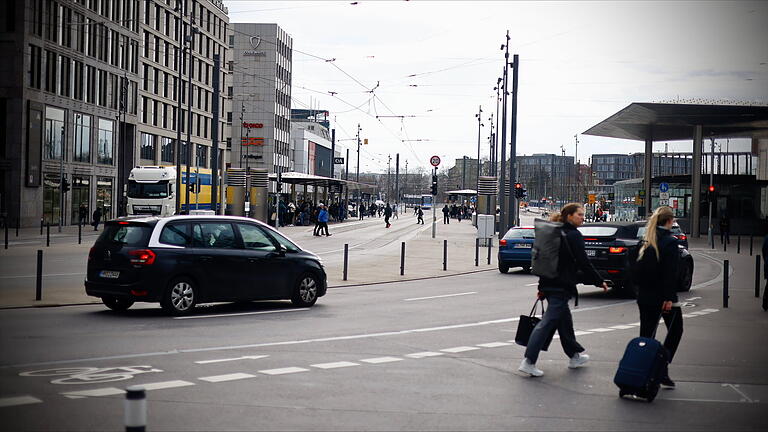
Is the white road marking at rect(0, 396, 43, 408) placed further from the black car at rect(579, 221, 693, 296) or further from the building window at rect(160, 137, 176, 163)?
the building window at rect(160, 137, 176, 163)

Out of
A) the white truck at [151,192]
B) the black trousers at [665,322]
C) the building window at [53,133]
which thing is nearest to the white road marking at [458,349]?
the black trousers at [665,322]

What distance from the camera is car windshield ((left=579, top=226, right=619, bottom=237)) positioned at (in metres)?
18.4

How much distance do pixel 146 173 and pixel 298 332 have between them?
37896mm

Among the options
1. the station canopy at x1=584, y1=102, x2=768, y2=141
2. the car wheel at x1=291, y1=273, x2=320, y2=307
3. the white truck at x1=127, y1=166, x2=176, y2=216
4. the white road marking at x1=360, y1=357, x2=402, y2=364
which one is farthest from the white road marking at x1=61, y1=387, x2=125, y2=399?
the station canopy at x1=584, y1=102, x2=768, y2=141

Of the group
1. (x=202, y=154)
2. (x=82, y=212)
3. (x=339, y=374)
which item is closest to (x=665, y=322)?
(x=339, y=374)

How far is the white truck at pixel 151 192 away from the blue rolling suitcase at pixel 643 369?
41.3 meters

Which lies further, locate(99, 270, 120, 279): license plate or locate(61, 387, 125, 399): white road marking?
locate(99, 270, 120, 279): license plate

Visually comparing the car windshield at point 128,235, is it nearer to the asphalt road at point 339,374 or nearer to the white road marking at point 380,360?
the asphalt road at point 339,374

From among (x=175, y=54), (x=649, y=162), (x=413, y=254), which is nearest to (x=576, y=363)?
(x=413, y=254)

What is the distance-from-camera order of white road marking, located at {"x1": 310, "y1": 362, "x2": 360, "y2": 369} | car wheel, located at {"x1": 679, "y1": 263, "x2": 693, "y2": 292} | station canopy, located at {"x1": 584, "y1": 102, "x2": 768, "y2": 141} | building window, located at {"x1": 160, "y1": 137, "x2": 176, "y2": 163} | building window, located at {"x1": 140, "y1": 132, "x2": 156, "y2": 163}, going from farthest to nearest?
building window, located at {"x1": 160, "y1": 137, "x2": 176, "y2": 163}
building window, located at {"x1": 140, "y1": 132, "x2": 156, "y2": 163}
station canopy, located at {"x1": 584, "y1": 102, "x2": 768, "y2": 141}
car wheel, located at {"x1": 679, "y1": 263, "x2": 693, "y2": 292}
white road marking, located at {"x1": 310, "y1": 362, "x2": 360, "y2": 369}

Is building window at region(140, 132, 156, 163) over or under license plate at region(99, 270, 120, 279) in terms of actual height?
over

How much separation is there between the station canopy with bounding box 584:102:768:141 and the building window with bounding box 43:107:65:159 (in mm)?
33674

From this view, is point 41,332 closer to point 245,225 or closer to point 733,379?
point 245,225

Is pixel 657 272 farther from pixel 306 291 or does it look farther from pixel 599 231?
pixel 599 231
